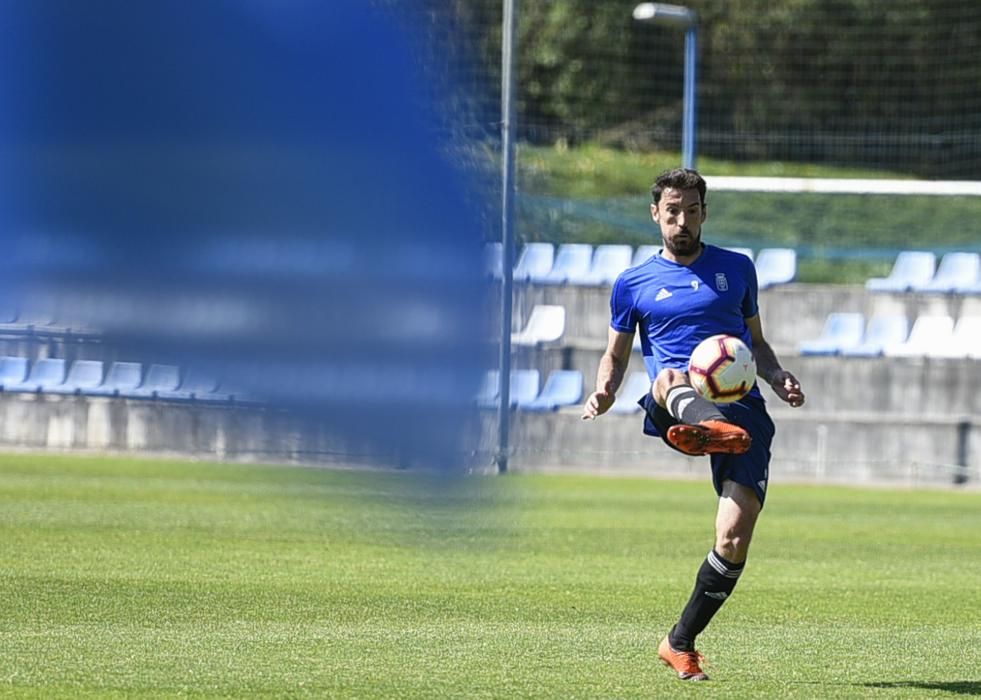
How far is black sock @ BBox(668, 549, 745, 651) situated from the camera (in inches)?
353

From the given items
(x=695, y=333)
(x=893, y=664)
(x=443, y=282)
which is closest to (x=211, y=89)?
(x=443, y=282)

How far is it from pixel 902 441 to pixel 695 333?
15558 millimetres

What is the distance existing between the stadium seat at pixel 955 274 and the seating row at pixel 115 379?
2103 centimetres

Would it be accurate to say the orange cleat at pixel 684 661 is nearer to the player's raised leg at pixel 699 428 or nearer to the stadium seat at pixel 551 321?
the player's raised leg at pixel 699 428

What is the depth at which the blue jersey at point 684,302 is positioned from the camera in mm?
9156

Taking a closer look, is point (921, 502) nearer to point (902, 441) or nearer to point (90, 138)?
point (902, 441)

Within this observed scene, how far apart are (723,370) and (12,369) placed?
3168 millimetres

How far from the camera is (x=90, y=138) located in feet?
20.8

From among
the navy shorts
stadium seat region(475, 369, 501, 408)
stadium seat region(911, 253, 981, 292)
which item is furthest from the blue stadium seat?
stadium seat region(911, 253, 981, 292)

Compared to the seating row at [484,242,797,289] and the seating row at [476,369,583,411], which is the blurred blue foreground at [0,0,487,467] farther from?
the seating row at [484,242,797,289]

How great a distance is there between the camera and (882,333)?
2703 cm

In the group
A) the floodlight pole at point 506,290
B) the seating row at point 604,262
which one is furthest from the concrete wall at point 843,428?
the floodlight pole at point 506,290

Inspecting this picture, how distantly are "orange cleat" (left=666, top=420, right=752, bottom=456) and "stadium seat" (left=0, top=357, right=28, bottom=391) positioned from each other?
281cm

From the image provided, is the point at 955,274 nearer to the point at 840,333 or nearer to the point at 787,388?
the point at 840,333
